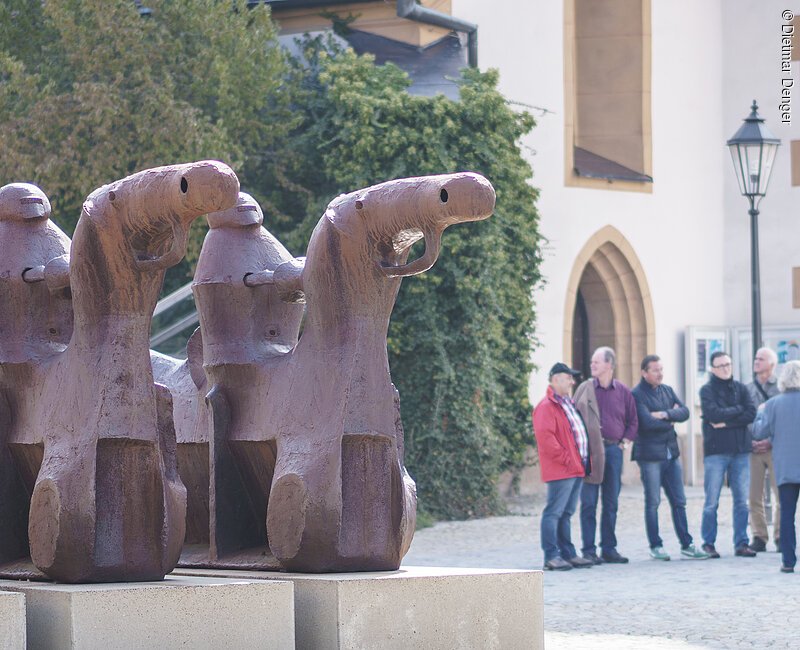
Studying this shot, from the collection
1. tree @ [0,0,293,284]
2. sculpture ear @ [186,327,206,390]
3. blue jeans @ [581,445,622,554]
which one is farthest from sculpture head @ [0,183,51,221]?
tree @ [0,0,293,284]

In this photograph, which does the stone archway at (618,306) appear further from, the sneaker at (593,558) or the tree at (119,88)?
the sneaker at (593,558)

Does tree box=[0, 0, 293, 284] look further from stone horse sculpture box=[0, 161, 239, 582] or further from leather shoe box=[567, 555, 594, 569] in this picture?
stone horse sculpture box=[0, 161, 239, 582]

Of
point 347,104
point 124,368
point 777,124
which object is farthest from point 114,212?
point 777,124

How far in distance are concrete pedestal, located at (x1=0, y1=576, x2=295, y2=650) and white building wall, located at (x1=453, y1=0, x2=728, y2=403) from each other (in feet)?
48.0

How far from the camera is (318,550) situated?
22.5ft

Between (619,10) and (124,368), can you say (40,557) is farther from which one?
(619,10)

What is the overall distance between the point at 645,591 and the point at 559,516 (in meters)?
1.65

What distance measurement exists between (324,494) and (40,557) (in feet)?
3.73

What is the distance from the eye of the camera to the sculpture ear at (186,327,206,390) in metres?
8.08

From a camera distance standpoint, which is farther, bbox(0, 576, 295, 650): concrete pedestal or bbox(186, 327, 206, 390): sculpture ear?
bbox(186, 327, 206, 390): sculpture ear

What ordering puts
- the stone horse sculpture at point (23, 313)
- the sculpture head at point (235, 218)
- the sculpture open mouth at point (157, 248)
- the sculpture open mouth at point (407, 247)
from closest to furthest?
the sculpture open mouth at point (157, 248)
the sculpture open mouth at point (407, 247)
the stone horse sculpture at point (23, 313)
the sculpture head at point (235, 218)

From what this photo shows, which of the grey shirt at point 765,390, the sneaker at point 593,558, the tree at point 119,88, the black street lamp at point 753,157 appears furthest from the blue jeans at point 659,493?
the tree at point 119,88

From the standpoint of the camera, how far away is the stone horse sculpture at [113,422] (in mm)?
6391

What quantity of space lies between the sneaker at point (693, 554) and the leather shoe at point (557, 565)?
118cm
